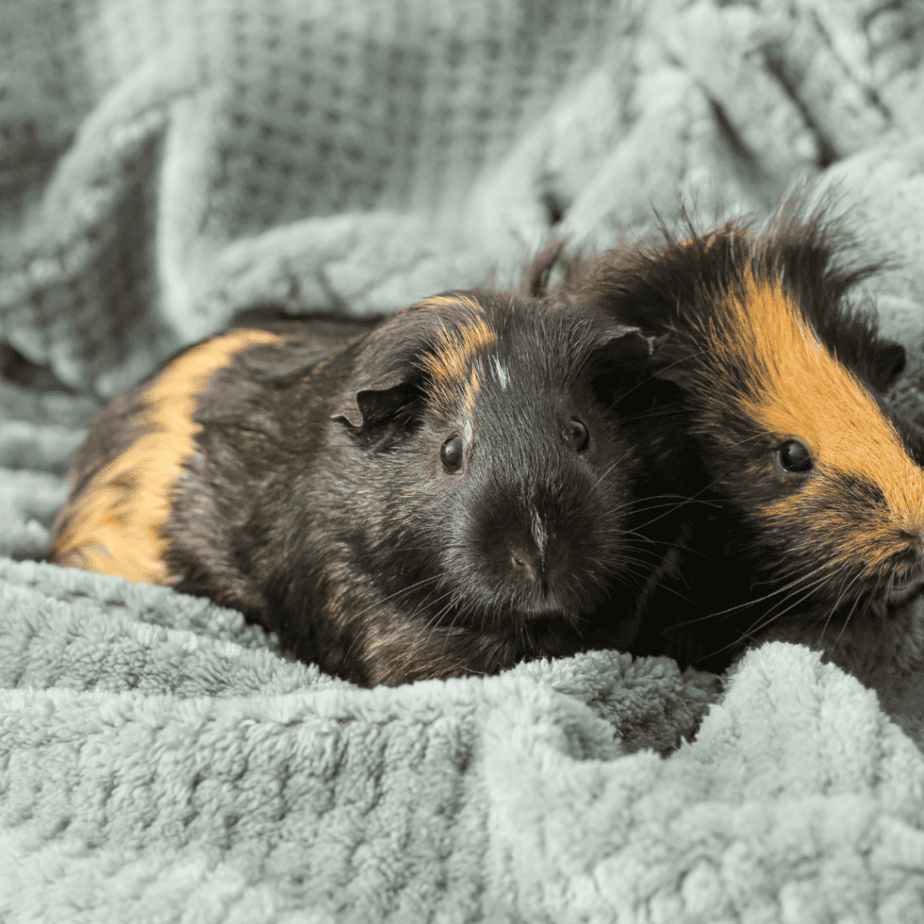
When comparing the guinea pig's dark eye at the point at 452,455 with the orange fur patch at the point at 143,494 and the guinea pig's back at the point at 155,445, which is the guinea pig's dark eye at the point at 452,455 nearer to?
the guinea pig's back at the point at 155,445

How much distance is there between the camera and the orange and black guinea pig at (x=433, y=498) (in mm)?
1105

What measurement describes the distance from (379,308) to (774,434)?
1054mm

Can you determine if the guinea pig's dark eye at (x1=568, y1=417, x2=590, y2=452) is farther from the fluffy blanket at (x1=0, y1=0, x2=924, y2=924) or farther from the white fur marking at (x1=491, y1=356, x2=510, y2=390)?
the fluffy blanket at (x1=0, y1=0, x2=924, y2=924)

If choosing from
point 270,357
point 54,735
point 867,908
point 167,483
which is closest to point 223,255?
point 270,357

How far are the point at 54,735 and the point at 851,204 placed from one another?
61.8 inches

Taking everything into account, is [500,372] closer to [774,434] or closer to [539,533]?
[539,533]

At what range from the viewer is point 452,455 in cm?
118

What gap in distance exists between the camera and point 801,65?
1.97m

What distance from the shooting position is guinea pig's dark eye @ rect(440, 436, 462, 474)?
1175 mm

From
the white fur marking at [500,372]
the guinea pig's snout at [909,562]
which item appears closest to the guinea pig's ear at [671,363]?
the white fur marking at [500,372]

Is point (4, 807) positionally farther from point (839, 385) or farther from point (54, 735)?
point (839, 385)

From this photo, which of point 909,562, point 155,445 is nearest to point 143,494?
point 155,445

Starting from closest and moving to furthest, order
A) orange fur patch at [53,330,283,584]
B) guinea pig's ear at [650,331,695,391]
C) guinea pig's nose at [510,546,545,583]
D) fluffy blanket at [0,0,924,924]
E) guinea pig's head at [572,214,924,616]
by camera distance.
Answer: fluffy blanket at [0,0,924,924], guinea pig's nose at [510,546,545,583], guinea pig's head at [572,214,924,616], guinea pig's ear at [650,331,695,391], orange fur patch at [53,330,283,584]

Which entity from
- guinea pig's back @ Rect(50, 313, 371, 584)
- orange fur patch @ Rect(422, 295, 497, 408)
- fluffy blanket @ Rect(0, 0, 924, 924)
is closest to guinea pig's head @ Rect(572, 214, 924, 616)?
fluffy blanket @ Rect(0, 0, 924, 924)
